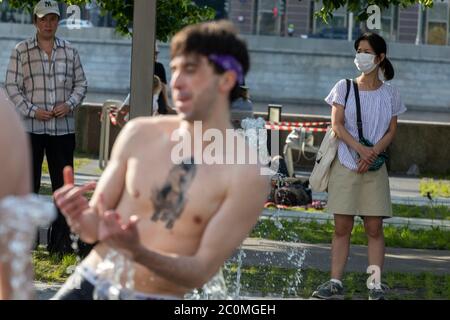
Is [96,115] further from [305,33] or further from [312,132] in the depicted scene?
[305,33]

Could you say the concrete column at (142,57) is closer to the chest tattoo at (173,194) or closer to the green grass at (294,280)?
the green grass at (294,280)

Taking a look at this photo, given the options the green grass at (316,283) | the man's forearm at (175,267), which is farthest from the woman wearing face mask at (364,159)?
the man's forearm at (175,267)

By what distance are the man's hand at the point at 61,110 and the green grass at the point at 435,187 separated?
328 inches

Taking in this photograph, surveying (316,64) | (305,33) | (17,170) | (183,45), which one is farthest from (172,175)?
(305,33)

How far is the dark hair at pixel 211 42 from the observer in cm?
448

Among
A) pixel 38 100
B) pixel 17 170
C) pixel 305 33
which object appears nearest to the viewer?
pixel 17 170

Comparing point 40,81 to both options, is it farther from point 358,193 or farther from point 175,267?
point 175,267

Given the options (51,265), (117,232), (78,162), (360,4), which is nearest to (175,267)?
(117,232)

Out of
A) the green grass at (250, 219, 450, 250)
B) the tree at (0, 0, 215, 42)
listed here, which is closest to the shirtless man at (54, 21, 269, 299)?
the green grass at (250, 219, 450, 250)

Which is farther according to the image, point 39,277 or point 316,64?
point 316,64

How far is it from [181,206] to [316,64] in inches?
1679

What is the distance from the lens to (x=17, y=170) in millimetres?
3434

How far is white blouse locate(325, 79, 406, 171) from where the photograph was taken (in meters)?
9.42
